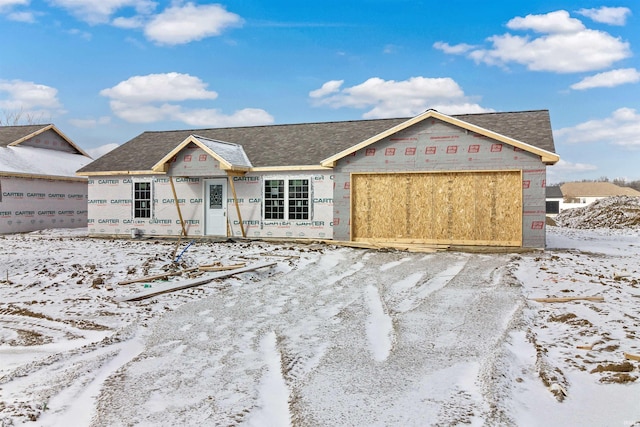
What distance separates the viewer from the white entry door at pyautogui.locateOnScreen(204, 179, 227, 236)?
60.2 ft

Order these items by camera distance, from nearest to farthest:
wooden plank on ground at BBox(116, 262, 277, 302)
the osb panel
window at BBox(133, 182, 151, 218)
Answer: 1. wooden plank on ground at BBox(116, 262, 277, 302)
2. the osb panel
3. window at BBox(133, 182, 151, 218)

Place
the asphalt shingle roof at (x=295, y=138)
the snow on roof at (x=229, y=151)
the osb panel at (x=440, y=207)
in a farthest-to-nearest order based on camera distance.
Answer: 1. the snow on roof at (x=229, y=151)
2. the asphalt shingle roof at (x=295, y=138)
3. the osb panel at (x=440, y=207)

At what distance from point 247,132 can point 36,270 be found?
1283 centimetres

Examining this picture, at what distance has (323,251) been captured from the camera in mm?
14469

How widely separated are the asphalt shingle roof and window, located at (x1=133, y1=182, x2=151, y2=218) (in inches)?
26.6

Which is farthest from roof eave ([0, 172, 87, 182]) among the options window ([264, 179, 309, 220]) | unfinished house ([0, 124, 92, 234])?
window ([264, 179, 309, 220])

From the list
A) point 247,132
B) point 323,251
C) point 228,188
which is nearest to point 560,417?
point 323,251

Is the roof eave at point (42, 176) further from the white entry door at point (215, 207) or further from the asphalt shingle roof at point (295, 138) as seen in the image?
the white entry door at point (215, 207)

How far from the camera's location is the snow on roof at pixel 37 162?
2236 cm

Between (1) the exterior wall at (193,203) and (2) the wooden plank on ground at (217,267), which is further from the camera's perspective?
(1) the exterior wall at (193,203)

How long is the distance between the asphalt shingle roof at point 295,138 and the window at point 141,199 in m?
0.68

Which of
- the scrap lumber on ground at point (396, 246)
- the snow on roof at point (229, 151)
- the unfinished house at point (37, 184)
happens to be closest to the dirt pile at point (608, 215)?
the scrap lumber on ground at point (396, 246)

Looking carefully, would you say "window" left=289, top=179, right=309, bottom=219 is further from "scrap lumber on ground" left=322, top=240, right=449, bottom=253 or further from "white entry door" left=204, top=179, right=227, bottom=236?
"white entry door" left=204, top=179, right=227, bottom=236

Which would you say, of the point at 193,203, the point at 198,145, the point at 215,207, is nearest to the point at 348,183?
the point at 215,207
